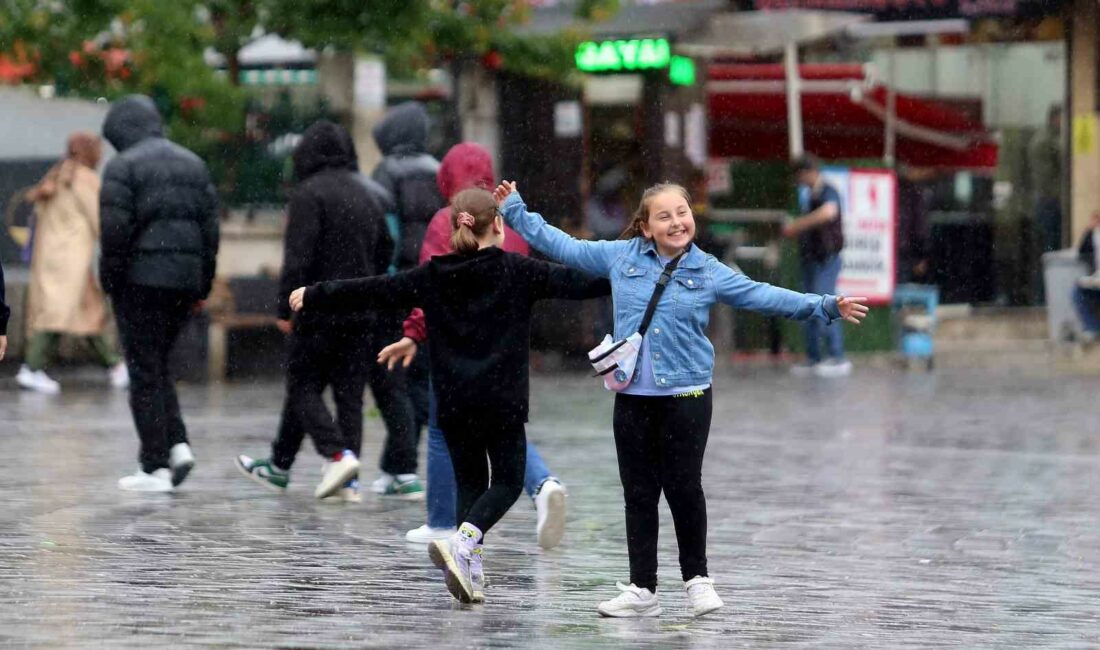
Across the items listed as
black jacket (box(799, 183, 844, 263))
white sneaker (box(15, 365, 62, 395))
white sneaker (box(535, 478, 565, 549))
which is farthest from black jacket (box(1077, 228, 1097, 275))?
white sneaker (box(535, 478, 565, 549))

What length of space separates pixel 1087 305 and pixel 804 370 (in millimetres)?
3164

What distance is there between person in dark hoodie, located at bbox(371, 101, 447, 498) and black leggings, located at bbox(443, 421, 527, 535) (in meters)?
2.74

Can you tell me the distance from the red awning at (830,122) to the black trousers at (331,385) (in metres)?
16.2

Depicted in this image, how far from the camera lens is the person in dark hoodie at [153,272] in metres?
10.5

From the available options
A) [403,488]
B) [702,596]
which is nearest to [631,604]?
[702,596]

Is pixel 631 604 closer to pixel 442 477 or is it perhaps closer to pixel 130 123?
pixel 442 477

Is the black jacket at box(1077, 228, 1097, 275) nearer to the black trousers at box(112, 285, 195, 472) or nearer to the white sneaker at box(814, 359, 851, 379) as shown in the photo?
the white sneaker at box(814, 359, 851, 379)

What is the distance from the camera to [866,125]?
88.4ft

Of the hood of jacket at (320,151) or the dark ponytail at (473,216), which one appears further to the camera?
the hood of jacket at (320,151)

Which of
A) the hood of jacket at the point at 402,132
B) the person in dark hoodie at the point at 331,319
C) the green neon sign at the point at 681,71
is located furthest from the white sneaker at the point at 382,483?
the green neon sign at the point at 681,71

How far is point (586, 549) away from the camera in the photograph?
8758 mm

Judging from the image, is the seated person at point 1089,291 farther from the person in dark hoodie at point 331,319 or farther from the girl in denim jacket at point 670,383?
the girl in denim jacket at point 670,383

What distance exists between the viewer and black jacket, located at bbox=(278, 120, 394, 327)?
10.1 m

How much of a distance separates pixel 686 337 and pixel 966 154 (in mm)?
20981
